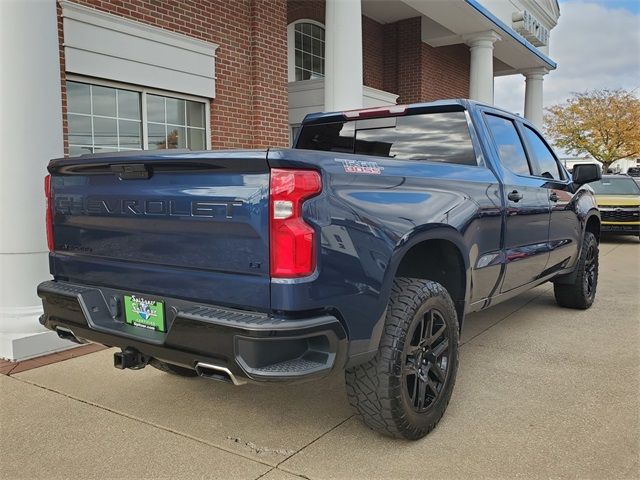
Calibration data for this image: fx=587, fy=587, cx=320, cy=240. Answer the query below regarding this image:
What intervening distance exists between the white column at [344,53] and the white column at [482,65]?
553 centimetres

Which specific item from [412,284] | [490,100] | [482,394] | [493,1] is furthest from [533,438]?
[493,1]

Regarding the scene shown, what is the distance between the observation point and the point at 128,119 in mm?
6797

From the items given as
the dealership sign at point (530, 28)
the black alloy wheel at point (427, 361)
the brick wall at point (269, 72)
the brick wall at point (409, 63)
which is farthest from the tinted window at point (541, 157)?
the dealership sign at point (530, 28)

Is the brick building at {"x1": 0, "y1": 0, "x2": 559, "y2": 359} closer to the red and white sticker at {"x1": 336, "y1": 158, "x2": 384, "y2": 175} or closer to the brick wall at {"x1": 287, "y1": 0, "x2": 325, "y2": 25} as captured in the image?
the brick wall at {"x1": 287, "y1": 0, "x2": 325, "y2": 25}

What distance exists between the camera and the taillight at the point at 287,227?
96.0 inches

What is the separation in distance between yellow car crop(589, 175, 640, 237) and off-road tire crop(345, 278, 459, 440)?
11.0 metres

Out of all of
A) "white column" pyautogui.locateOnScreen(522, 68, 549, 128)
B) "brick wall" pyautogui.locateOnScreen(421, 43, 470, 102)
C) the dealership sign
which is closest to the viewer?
"brick wall" pyautogui.locateOnScreen(421, 43, 470, 102)

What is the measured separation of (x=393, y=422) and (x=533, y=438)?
0.84m

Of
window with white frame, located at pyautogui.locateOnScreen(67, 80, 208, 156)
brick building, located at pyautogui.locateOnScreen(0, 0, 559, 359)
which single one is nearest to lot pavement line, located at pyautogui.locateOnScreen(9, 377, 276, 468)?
brick building, located at pyautogui.locateOnScreen(0, 0, 559, 359)

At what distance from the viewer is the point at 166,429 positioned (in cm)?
338

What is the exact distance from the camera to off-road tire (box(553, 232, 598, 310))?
5992mm

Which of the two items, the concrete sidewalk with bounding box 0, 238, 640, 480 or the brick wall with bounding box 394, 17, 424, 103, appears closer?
the concrete sidewalk with bounding box 0, 238, 640, 480

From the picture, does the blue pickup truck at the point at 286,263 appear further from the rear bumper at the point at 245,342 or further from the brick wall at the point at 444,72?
the brick wall at the point at 444,72

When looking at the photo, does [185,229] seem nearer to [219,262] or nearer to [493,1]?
[219,262]
